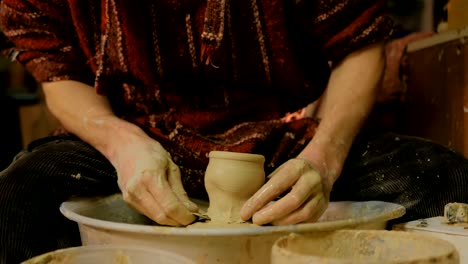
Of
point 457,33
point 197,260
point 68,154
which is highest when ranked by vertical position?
point 457,33

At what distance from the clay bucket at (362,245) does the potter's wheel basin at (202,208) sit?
0.03 m

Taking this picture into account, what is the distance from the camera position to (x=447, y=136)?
5.06 feet

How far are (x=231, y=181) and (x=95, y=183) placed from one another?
0.31 metres

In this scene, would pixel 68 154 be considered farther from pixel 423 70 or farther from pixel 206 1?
pixel 423 70

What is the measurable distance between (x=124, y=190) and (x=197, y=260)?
0.78 feet

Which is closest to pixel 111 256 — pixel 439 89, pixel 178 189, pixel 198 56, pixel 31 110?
pixel 178 189

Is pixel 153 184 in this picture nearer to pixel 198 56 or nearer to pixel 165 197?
pixel 165 197

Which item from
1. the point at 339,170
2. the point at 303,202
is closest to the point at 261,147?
the point at 339,170

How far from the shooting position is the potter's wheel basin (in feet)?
2.73

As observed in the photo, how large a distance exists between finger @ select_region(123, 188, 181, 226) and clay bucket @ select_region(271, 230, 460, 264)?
0.87ft

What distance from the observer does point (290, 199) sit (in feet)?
3.03

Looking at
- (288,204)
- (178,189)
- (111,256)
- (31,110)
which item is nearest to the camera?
(111,256)

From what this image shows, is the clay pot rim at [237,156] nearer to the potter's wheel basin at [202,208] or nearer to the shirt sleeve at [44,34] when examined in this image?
the potter's wheel basin at [202,208]

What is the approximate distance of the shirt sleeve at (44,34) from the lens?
4.27 ft
